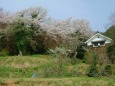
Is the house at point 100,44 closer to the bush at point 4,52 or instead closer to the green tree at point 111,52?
the green tree at point 111,52

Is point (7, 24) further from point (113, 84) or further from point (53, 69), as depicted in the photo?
point (113, 84)

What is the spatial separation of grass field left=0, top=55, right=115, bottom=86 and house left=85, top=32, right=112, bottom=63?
5.91 metres

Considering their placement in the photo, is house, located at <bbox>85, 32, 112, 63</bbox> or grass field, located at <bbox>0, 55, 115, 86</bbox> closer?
grass field, located at <bbox>0, 55, 115, 86</bbox>

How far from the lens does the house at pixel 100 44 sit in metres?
35.8

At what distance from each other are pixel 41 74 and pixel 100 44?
1739 centimetres

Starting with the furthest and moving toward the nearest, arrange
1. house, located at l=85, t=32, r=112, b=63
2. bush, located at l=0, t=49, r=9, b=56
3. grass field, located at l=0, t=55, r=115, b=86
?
bush, located at l=0, t=49, r=9, b=56
house, located at l=85, t=32, r=112, b=63
grass field, located at l=0, t=55, r=115, b=86

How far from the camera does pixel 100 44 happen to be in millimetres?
40125

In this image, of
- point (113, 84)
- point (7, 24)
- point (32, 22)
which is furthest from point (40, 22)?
point (113, 84)

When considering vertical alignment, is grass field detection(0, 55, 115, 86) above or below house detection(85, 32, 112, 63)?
below

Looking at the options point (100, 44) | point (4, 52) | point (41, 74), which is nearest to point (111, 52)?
point (100, 44)

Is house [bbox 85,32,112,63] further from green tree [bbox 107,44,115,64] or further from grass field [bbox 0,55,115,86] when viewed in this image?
grass field [bbox 0,55,115,86]

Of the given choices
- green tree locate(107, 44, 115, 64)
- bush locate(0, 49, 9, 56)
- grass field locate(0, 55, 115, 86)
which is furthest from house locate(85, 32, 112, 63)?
bush locate(0, 49, 9, 56)

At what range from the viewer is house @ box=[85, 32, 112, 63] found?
35.8m

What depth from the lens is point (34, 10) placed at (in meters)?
40.7
